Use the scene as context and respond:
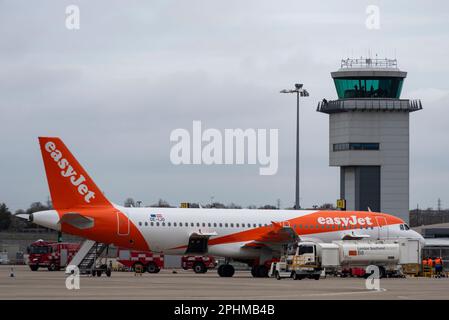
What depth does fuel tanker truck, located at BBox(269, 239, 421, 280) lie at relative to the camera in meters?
61.2

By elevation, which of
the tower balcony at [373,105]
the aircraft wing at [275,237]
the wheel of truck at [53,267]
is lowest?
the wheel of truck at [53,267]

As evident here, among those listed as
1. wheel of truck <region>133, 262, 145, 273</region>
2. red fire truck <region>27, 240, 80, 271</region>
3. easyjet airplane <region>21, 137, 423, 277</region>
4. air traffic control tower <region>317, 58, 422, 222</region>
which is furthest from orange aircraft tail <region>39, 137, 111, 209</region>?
air traffic control tower <region>317, 58, 422, 222</region>

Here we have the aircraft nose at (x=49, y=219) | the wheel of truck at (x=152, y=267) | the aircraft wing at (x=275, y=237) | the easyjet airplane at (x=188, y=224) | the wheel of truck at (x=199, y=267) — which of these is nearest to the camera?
the aircraft nose at (x=49, y=219)

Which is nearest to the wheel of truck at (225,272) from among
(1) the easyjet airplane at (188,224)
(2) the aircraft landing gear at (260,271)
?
(1) the easyjet airplane at (188,224)

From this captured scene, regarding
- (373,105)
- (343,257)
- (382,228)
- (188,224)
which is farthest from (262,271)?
(373,105)

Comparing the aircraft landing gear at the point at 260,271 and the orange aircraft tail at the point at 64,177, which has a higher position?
the orange aircraft tail at the point at 64,177

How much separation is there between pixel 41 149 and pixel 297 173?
95.5ft

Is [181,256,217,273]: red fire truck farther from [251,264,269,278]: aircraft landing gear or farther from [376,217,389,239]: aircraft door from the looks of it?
[376,217,389,239]: aircraft door

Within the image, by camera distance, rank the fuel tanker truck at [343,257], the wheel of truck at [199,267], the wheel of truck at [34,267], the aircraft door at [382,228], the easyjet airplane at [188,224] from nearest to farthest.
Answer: the fuel tanker truck at [343,257] < the easyjet airplane at [188,224] < the aircraft door at [382,228] < the wheel of truck at [199,267] < the wheel of truck at [34,267]

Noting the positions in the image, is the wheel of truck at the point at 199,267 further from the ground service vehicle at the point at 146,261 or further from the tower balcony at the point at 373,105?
the tower balcony at the point at 373,105

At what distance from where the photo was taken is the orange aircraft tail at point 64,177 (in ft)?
201
